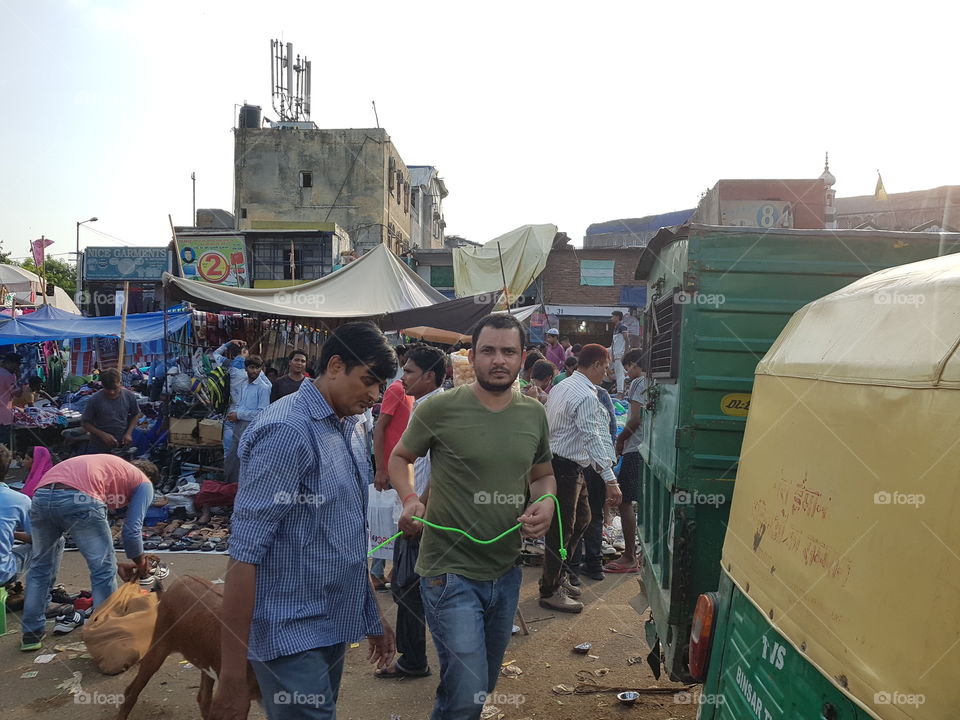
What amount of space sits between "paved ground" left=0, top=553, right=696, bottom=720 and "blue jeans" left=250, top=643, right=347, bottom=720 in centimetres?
203

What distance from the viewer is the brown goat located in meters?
3.34

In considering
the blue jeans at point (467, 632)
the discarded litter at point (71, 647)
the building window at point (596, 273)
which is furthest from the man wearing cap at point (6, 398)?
the building window at point (596, 273)

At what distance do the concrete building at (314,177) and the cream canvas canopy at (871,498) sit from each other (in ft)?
96.8

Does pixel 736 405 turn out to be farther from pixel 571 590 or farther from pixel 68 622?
pixel 68 622

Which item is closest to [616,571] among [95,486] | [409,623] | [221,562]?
[409,623]

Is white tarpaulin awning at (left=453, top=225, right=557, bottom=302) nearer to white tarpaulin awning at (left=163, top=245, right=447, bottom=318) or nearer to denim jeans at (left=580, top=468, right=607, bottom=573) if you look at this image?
white tarpaulin awning at (left=163, top=245, right=447, bottom=318)

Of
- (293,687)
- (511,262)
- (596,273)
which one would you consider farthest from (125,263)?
(293,687)

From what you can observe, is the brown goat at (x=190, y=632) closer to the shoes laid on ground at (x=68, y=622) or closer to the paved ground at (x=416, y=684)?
the paved ground at (x=416, y=684)

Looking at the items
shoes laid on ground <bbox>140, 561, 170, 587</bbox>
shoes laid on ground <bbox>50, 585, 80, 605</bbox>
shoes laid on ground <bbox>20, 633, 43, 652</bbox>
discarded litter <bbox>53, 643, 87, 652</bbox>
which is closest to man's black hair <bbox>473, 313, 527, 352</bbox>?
shoes laid on ground <bbox>140, 561, 170, 587</bbox>

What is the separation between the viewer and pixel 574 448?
532 cm

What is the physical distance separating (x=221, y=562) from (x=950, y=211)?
15742 millimetres

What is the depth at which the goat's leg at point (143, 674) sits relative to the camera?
11.8 ft

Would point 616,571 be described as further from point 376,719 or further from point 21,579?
point 21,579

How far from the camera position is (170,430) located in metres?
8.97
